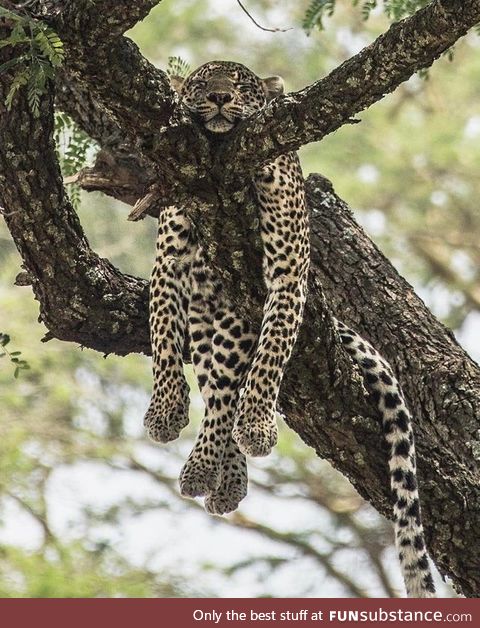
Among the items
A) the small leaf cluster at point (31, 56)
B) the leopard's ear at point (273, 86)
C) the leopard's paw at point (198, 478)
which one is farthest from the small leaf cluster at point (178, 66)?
the small leaf cluster at point (31, 56)

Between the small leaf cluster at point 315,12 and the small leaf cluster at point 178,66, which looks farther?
the small leaf cluster at point 178,66

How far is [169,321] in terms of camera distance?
779 cm

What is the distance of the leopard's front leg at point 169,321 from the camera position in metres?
7.82

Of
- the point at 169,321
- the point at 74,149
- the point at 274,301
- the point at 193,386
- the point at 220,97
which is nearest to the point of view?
the point at 274,301

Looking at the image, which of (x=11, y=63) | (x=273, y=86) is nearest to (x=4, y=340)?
(x=11, y=63)

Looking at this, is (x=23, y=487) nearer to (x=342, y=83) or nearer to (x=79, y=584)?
(x=79, y=584)

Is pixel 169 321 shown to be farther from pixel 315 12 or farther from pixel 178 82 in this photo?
pixel 315 12

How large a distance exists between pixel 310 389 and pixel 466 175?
16.3m

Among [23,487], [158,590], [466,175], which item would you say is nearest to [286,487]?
[158,590]

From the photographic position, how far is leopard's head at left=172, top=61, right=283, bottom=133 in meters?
7.12

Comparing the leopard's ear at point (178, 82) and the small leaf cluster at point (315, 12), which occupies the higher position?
the small leaf cluster at point (315, 12)

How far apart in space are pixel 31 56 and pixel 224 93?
1.86 metres

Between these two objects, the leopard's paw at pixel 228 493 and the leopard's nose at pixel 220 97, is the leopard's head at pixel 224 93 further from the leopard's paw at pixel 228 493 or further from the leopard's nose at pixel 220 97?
the leopard's paw at pixel 228 493

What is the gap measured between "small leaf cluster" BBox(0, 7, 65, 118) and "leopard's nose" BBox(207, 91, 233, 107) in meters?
1.26
